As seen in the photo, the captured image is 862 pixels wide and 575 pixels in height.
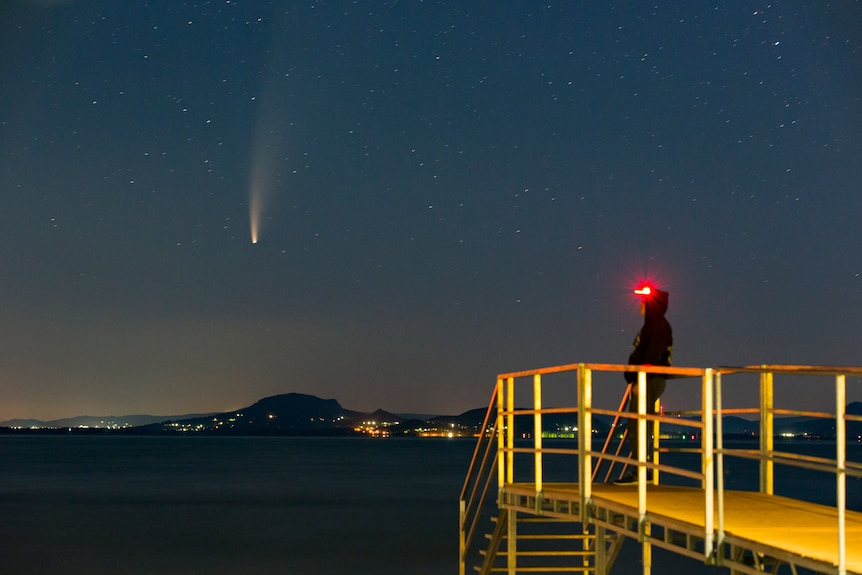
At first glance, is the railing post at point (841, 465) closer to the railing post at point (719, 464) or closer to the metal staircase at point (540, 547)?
the railing post at point (719, 464)

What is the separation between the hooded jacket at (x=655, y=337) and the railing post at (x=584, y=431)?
3.60ft

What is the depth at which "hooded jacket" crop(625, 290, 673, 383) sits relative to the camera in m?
11.1

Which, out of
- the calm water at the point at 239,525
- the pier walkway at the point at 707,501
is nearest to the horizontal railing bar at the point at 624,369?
the pier walkway at the point at 707,501

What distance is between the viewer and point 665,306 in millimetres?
11242

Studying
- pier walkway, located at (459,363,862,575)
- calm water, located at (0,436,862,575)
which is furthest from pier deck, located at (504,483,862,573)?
calm water, located at (0,436,862,575)

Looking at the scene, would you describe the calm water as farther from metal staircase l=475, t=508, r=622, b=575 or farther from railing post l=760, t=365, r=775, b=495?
railing post l=760, t=365, r=775, b=495

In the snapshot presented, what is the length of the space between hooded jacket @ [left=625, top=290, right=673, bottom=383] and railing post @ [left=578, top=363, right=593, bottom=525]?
1098mm

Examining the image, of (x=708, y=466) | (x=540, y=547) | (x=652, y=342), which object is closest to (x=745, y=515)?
(x=708, y=466)

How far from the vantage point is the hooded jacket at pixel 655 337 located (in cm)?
1105

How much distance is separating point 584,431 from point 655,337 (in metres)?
1.61

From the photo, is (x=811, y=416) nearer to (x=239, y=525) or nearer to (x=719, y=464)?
(x=719, y=464)

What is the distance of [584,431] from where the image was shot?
9.90 metres

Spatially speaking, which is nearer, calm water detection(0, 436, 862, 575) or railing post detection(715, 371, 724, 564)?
railing post detection(715, 371, 724, 564)

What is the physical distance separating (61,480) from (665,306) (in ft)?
237
